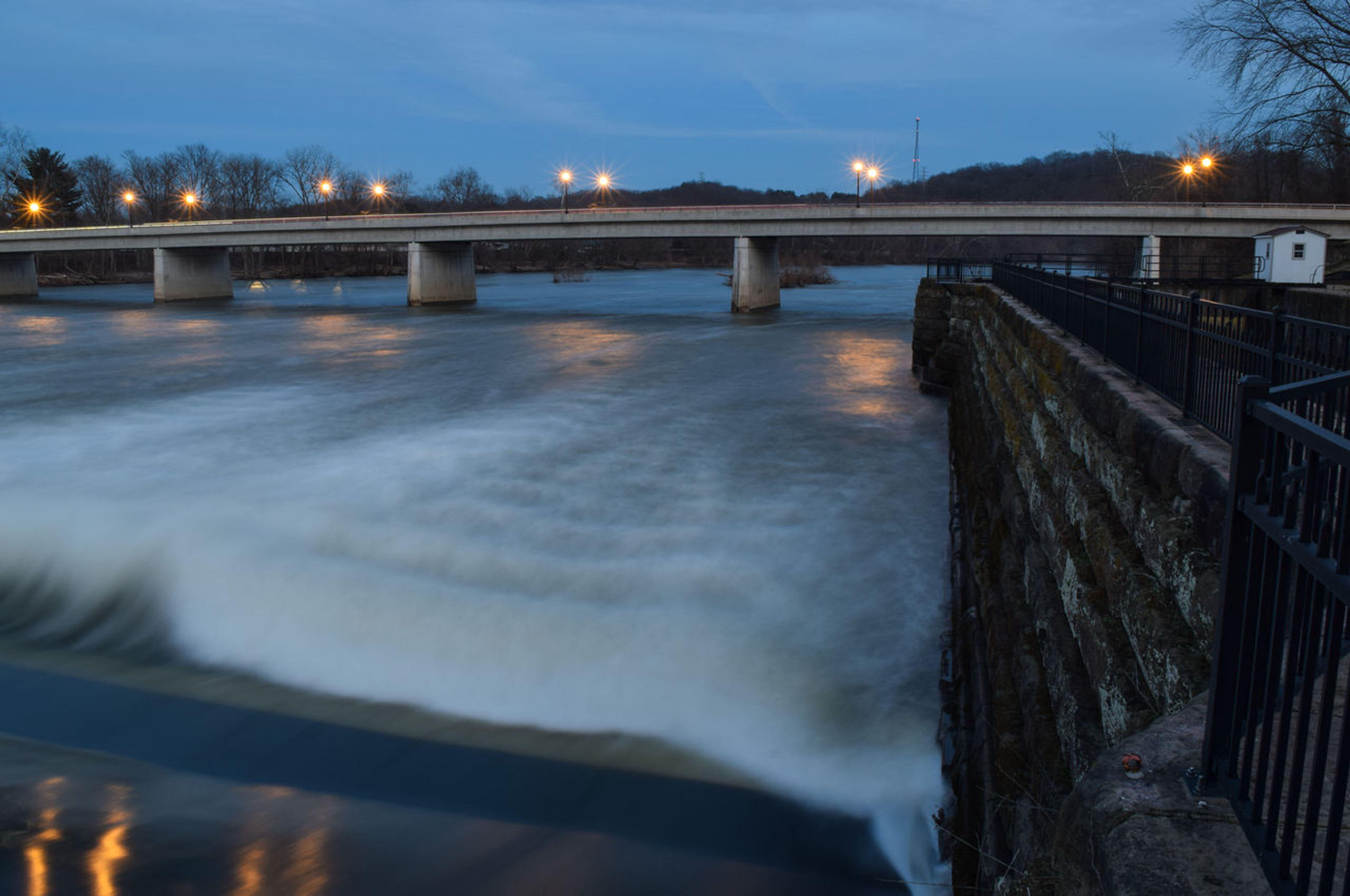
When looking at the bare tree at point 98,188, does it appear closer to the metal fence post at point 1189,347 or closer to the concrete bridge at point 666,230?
the concrete bridge at point 666,230

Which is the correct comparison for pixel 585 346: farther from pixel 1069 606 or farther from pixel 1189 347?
pixel 1069 606

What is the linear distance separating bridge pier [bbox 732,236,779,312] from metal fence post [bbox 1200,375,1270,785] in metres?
52.2

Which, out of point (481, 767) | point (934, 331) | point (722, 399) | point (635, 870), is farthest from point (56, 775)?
point (934, 331)

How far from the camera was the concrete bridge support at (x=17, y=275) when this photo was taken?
7675 centimetres

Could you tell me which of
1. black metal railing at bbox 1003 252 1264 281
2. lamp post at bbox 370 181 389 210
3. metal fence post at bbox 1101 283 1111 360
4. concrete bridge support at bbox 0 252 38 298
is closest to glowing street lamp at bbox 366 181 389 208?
lamp post at bbox 370 181 389 210

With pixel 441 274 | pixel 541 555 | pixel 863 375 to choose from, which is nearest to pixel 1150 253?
pixel 863 375

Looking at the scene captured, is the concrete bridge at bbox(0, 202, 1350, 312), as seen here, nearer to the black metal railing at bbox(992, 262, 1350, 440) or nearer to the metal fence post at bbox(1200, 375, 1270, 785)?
the black metal railing at bbox(992, 262, 1350, 440)

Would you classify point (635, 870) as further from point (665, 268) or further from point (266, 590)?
point (665, 268)

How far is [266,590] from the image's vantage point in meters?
11.5

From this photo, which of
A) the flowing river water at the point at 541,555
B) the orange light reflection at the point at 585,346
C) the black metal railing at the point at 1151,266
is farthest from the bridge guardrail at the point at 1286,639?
the black metal railing at the point at 1151,266

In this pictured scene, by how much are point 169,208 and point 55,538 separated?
14061 cm

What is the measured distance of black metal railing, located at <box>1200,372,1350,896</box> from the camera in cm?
227

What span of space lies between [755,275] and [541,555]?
4580 centimetres

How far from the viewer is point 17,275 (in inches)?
3039
